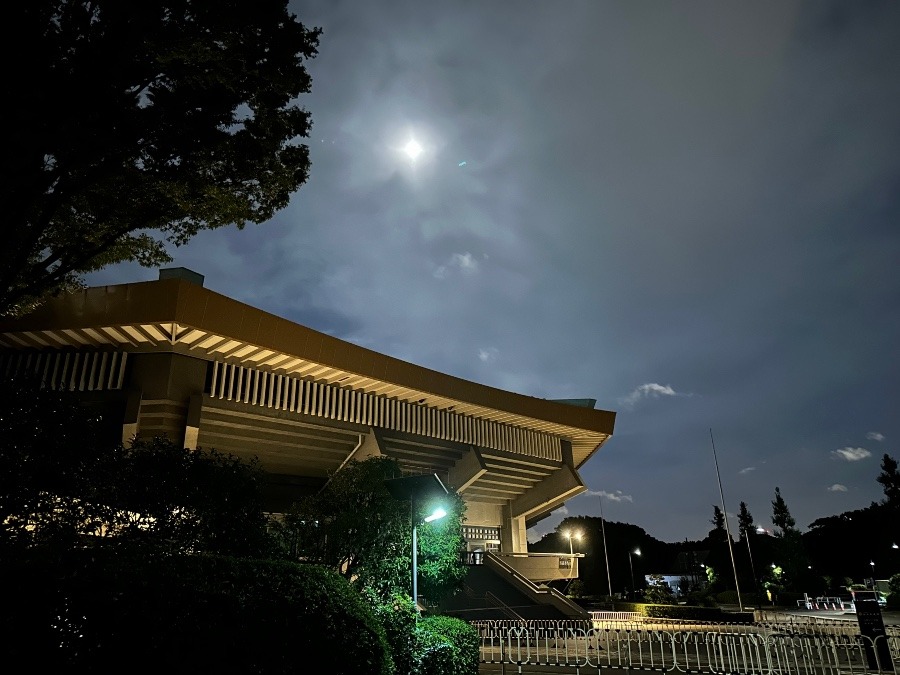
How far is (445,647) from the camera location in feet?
28.4

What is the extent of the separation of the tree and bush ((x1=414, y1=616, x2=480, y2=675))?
744 centimetres

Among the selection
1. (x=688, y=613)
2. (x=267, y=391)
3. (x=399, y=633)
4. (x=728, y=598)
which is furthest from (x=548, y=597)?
(x=728, y=598)

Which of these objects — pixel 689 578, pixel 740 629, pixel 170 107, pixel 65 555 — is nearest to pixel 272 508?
pixel 740 629

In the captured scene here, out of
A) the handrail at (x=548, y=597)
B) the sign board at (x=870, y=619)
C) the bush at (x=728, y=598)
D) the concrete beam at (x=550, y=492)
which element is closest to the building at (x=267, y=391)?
the handrail at (x=548, y=597)

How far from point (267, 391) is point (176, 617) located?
48.5ft

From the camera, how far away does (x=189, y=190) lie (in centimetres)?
950

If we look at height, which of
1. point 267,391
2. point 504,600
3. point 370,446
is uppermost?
point 267,391

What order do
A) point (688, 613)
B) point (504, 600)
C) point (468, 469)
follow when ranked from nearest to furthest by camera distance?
point (504, 600) < point (468, 469) < point (688, 613)

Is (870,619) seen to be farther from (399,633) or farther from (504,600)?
(504,600)

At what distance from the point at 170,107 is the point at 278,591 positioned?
673 centimetres

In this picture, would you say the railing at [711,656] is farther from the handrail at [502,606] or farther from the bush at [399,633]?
the handrail at [502,606]

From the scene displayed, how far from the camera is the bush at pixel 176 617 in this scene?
4.25 metres

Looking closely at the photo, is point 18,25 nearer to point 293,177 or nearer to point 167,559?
point 293,177

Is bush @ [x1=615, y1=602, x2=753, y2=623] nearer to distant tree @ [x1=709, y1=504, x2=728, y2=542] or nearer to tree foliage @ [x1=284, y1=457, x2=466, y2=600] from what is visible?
tree foliage @ [x1=284, y1=457, x2=466, y2=600]
